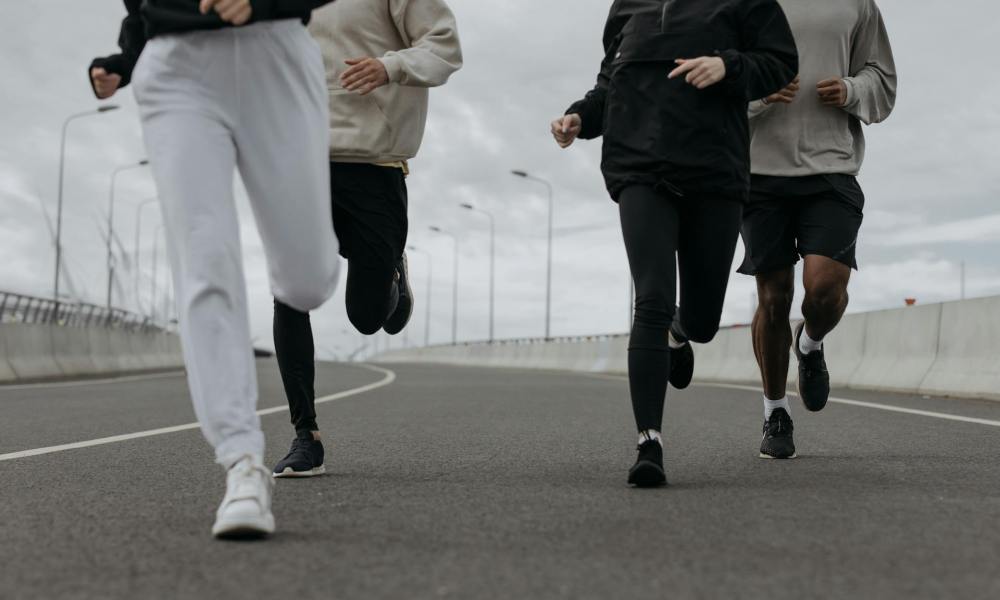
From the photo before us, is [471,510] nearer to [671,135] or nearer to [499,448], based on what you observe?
[671,135]

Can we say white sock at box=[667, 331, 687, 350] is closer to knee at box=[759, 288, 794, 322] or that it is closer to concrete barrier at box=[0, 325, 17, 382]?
knee at box=[759, 288, 794, 322]

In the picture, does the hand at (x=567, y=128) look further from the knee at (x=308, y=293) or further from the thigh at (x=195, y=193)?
the thigh at (x=195, y=193)

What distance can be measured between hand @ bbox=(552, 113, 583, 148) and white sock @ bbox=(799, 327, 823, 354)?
1.80 meters

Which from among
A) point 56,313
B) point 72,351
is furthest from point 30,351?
point 56,313

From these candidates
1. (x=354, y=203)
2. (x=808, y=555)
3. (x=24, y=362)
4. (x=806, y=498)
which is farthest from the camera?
(x=24, y=362)

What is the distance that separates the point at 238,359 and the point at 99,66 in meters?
1.08

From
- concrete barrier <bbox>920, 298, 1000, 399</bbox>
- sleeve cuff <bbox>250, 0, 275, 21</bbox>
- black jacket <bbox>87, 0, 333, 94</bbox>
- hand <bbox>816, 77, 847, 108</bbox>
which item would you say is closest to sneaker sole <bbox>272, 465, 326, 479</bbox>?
black jacket <bbox>87, 0, 333, 94</bbox>

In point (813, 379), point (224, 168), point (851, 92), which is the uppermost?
point (851, 92)

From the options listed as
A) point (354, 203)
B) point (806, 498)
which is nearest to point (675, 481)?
point (806, 498)

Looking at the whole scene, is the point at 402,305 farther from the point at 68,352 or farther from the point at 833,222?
the point at 68,352

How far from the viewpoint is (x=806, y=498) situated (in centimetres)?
401

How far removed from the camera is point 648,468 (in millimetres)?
4223

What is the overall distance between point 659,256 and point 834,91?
1.72 metres

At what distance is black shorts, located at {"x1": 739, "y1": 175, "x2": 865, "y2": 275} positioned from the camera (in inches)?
217
